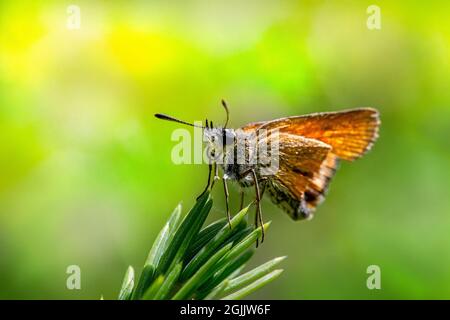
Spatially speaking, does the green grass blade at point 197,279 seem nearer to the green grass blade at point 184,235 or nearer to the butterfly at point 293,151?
the green grass blade at point 184,235

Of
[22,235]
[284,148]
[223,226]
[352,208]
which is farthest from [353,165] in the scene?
[223,226]

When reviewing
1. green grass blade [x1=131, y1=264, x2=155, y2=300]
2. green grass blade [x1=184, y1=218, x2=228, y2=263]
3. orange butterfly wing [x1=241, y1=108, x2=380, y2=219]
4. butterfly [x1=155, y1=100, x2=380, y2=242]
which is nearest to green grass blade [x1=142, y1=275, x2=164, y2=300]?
green grass blade [x1=131, y1=264, x2=155, y2=300]

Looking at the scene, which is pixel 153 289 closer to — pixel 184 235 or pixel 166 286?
pixel 166 286

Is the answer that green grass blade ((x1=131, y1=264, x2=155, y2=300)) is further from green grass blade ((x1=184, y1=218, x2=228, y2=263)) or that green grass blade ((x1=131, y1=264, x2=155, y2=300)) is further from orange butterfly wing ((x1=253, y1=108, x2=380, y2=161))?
orange butterfly wing ((x1=253, y1=108, x2=380, y2=161))

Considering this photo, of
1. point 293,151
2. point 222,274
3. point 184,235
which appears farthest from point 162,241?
point 293,151

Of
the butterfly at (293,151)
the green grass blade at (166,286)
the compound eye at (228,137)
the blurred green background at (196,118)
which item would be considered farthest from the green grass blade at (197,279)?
the blurred green background at (196,118)
